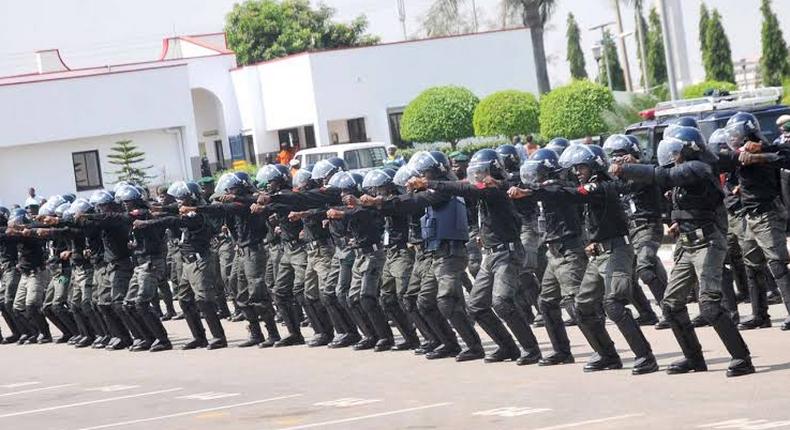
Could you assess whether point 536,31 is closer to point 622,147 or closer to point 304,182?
point 304,182

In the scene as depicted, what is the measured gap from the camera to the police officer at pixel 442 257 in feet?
53.3

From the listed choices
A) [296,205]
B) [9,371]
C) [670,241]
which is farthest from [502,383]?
[670,241]

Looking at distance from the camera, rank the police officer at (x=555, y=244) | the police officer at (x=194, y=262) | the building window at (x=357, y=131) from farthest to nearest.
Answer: the building window at (x=357, y=131)
the police officer at (x=194, y=262)
the police officer at (x=555, y=244)

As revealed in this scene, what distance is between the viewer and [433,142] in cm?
4984

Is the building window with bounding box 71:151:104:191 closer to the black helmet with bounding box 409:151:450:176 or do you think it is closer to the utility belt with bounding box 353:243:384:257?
the utility belt with bounding box 353:243:384:257

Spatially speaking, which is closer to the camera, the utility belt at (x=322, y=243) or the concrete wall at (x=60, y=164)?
the utility belt at (x=322, y=243)

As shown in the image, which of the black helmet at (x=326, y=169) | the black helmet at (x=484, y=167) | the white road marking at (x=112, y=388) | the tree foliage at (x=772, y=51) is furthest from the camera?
the tree foliage at (x=772, y=51)

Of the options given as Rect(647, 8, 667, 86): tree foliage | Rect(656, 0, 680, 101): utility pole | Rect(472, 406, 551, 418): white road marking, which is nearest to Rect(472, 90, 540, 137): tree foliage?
Rect(656, 0, 680, 101): utility pole

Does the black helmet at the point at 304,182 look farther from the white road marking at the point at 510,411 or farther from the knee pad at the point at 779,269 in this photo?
the white road marking at the point at 510,411

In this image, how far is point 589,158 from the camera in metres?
14.3

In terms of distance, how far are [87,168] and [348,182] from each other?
40207mm

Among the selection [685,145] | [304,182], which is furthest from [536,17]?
[685,145]

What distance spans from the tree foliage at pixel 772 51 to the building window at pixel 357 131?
18255 millimetres

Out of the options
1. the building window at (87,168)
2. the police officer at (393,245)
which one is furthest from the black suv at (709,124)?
the building window at (87,168)
